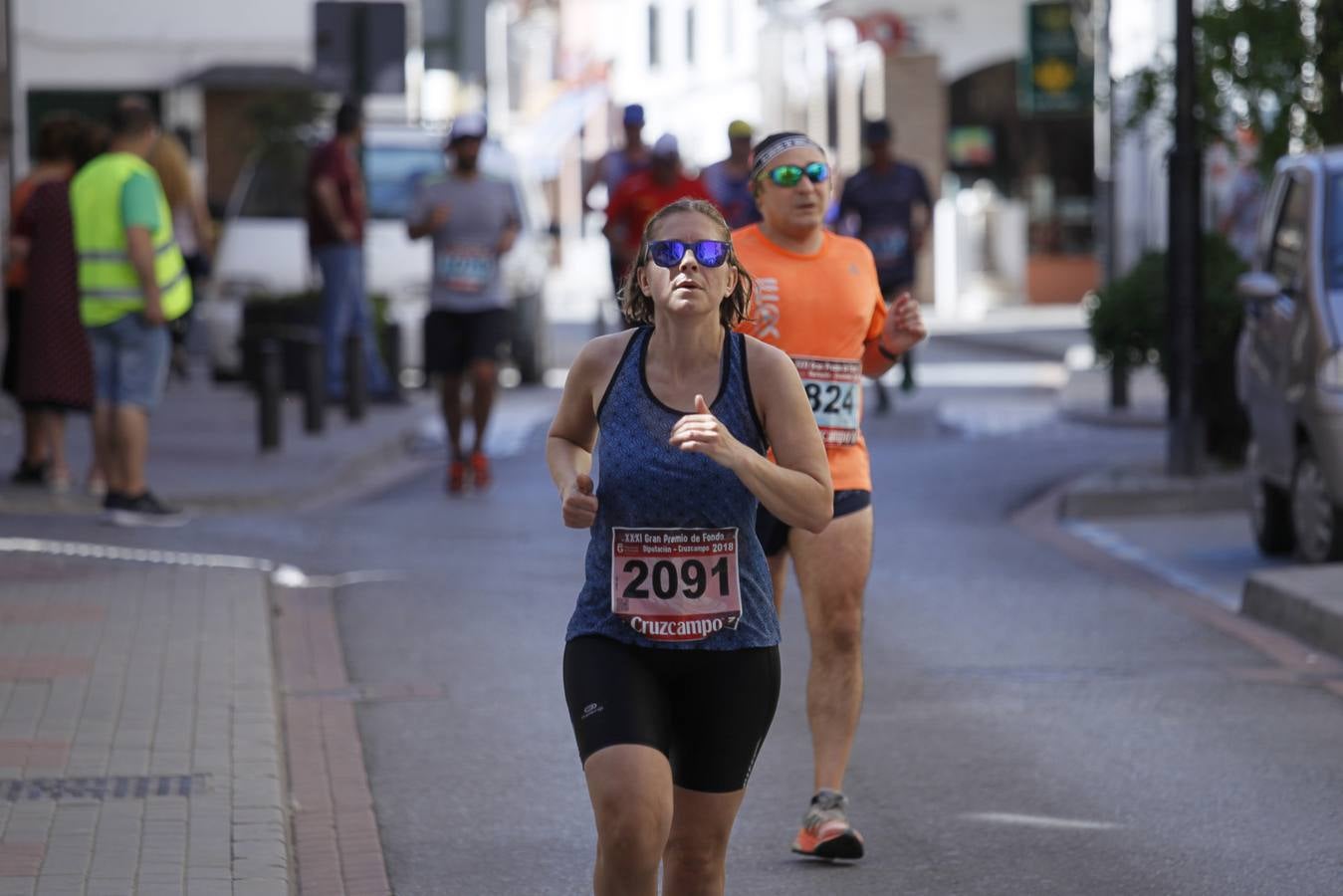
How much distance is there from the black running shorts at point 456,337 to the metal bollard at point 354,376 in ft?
12.6

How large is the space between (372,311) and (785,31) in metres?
30.7

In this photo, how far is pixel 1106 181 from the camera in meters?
24.5

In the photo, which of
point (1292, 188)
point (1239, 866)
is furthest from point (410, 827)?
point (1292, 188)

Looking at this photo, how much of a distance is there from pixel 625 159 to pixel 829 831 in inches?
473

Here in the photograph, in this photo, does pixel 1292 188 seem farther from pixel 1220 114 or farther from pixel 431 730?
pixel 431 730

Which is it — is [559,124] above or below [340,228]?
above

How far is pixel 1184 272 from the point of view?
1404 cm

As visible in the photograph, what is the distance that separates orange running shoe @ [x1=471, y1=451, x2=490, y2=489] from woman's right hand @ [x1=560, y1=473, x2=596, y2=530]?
386 inches

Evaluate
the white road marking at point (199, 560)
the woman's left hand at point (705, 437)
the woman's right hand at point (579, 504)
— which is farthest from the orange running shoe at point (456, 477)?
the woman's left hand at point (705, 437)

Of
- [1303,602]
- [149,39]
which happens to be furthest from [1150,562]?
[149,39]

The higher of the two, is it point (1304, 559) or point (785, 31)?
point (785, 31)

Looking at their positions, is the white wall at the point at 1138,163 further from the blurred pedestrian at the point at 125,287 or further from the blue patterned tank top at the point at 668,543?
the blue patterned tank top at the point at 668,543

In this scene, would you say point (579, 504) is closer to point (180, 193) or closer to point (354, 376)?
point (180, 193)

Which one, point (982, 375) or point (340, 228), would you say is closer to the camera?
point (340, 228)
